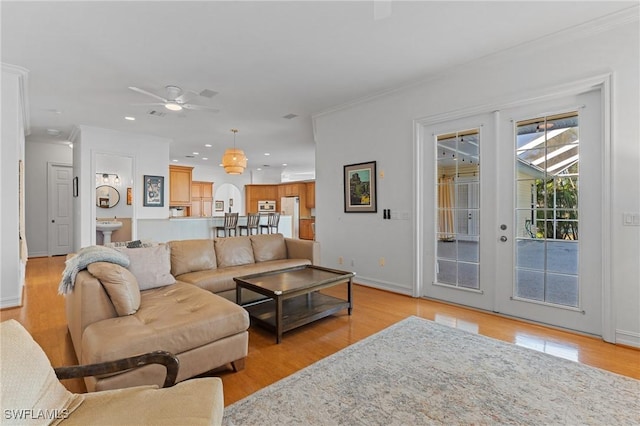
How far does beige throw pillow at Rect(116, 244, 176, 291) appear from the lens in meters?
2.81

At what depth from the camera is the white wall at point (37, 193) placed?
724 cm

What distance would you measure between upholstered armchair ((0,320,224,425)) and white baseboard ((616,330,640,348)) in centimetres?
333

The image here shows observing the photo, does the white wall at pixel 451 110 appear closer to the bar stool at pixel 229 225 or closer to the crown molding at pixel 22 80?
the bar stool at pixel 229 225

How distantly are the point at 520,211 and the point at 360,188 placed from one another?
2.15 m

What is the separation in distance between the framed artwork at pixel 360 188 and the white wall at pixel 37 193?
740 cm

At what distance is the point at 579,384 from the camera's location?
6.79ft

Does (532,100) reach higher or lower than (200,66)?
lower

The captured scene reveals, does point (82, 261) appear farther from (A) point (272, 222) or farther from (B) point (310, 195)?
(B) point (310, 195)

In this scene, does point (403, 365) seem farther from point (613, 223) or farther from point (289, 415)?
point (613, 223)

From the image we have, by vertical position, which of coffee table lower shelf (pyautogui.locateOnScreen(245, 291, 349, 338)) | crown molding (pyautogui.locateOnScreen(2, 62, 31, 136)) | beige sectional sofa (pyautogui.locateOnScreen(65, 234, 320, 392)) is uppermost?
crown molding (pyautogui.locateOnScreen(2, 62, 31, 136))

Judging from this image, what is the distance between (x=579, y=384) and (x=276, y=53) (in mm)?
3803

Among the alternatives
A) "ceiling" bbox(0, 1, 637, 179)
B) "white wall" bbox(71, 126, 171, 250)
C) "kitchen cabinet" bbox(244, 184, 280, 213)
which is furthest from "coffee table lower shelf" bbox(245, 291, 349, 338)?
"kitchen cabinet" bbox(244, 184, 280, 213)

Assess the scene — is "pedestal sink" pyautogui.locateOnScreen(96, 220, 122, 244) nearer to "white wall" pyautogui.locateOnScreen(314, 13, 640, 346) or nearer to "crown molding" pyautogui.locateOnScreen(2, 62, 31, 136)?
"crown molding" pyautogui.locateOnScreen(2, 62, 31, 136)

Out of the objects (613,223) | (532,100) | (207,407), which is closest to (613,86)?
(532,100)
